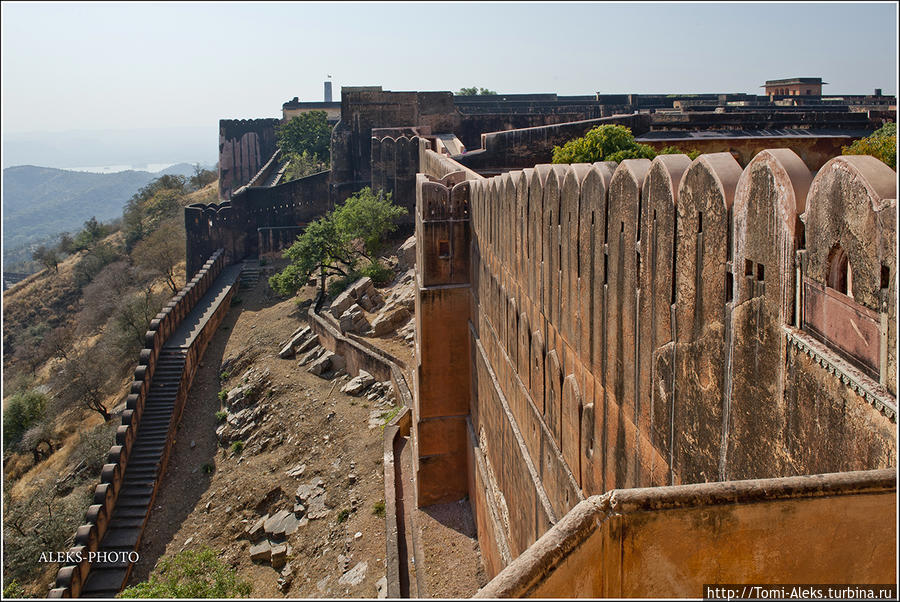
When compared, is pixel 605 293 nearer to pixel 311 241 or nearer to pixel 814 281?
pixel 814 281

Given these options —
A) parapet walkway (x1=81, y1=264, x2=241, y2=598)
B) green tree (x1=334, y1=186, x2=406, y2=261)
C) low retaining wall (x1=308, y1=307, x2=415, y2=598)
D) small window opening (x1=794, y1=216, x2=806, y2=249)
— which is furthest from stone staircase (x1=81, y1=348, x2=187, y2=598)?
small window opening (x1=794, y1=216, x2=806, y2=249)

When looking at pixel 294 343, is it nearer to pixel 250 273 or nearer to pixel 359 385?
pixel 359 385

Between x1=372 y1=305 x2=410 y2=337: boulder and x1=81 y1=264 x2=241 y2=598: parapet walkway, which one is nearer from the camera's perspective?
x1=81 y1=264 x2=241 y2=598: parapet walkway

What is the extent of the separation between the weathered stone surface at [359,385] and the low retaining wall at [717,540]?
15933 mm

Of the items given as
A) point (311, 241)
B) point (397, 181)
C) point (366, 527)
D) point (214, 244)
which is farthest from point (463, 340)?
point (214, 244)

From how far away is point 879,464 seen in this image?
2725 millimetres

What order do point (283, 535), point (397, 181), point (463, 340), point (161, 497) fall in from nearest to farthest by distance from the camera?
point (463, 340) → point (283, 535) → point (161, 497) → point (397, 181)

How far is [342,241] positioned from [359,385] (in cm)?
716

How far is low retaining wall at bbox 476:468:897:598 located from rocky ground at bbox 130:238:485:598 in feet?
28.5

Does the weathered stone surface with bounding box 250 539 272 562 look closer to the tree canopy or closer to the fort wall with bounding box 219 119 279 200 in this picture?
the tree canopy

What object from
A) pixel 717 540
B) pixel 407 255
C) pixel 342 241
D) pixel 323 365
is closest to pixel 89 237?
pixel 342 241

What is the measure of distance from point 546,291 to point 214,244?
93.7 feet

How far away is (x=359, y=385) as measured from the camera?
1844 cm

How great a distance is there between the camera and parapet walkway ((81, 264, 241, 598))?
16.2 metres
